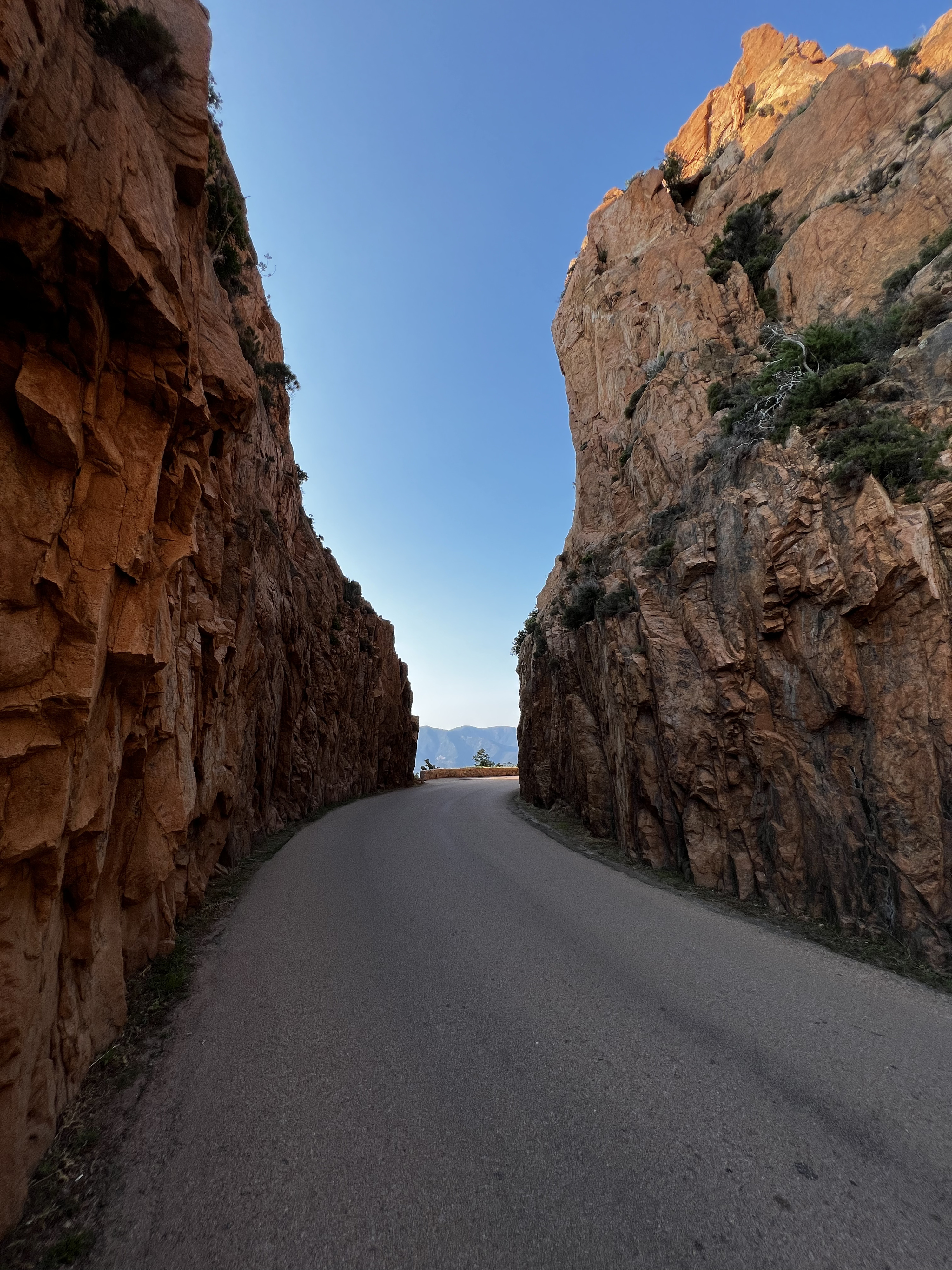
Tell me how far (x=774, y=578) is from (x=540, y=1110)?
30.6 ft

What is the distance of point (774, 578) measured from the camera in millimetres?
9938

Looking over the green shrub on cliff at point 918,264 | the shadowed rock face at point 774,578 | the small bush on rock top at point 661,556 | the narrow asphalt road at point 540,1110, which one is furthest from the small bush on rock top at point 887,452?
the narrow asphalt road at point 540,1110

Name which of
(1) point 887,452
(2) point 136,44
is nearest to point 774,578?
(1) point 887,452

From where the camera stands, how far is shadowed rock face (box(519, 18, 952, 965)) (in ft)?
26.1

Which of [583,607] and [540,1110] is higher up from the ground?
[583,607]

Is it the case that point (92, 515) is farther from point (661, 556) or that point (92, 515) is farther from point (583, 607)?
point (583, 607)

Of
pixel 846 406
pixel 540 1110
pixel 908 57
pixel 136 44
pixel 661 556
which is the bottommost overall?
pixel 540 1110

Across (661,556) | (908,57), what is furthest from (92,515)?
(908,57)

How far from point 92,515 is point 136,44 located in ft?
16.8

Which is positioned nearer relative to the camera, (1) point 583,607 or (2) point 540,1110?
(2) point 540,1110

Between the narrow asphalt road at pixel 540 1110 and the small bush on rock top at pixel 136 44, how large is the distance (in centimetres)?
992

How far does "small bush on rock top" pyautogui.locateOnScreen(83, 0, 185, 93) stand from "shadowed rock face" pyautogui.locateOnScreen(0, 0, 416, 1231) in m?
0.16

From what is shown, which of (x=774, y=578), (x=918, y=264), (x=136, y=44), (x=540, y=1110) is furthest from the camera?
(x=918, y=264)

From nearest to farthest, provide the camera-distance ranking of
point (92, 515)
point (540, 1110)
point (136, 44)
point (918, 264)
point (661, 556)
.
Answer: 1. point (540, 1110)
2. point (92, 515)
3. point (136, 44)
4. point (918, 264)
5. point (661, 556)
